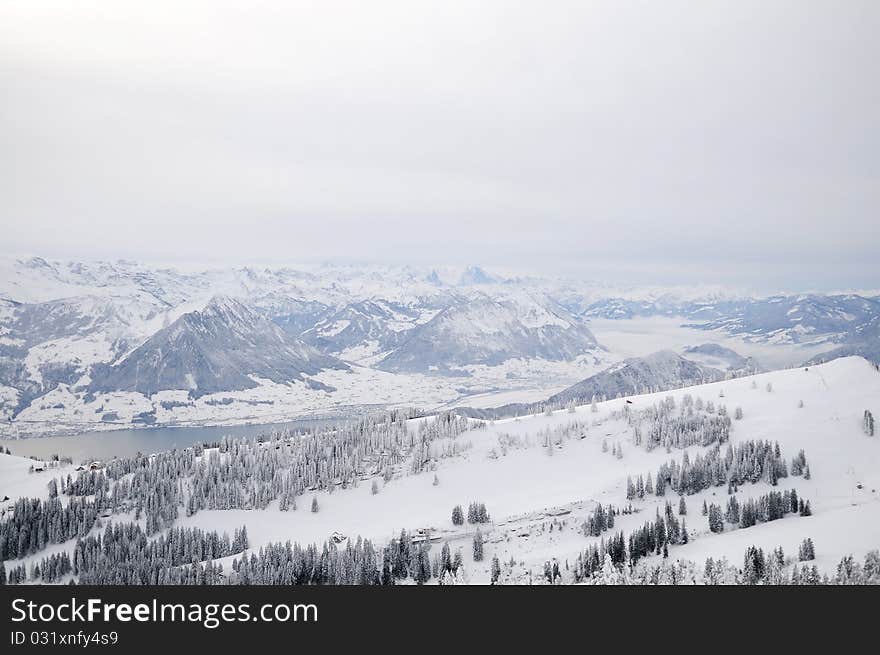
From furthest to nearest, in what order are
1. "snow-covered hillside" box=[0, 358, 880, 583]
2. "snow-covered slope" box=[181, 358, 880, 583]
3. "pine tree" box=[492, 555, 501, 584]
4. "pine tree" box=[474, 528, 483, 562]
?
Result: "pine tree" box=[474, 528, 483, 562], "snow-covered hillside" box=[0, 358, 880, 583], "snow-covered slope" box=[181, 358, 880, 583], "pine tree" box=[492, 555, 501, 584]

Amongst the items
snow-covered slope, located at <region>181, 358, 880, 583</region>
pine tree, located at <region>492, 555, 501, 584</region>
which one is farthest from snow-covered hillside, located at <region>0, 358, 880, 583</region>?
pine tree, located at <region>492, 555, 501, 584</region>

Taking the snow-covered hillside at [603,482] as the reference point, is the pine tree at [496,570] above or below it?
below

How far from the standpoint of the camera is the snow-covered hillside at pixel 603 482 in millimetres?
40531

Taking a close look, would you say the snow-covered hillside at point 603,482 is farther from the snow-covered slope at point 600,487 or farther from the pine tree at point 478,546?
the pine tree at point 478,546

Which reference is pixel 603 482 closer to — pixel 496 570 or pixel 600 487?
pixel 600 487

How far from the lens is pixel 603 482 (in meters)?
58.8

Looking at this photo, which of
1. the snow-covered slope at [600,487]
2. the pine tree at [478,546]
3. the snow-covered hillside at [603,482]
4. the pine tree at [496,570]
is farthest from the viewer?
the pine tree at [478,546]

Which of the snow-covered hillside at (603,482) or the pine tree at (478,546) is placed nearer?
the snow-covered hillside at (603,482)

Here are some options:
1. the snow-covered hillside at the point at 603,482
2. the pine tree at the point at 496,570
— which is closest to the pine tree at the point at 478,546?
the snow-covered hillside at the point at 603,482

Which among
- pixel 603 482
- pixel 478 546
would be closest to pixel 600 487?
pixel 603 482

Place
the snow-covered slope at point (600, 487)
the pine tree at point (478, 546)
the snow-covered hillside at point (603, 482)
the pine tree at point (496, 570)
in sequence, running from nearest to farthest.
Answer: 1. the pine tree at point (496, 570)
2. the snow-covered slope at point (600, 487)
3. the snow-covered hillside at point (603, 482)
4. the pine tree at point (478, 546)

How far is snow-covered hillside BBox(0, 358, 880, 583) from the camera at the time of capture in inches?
1596

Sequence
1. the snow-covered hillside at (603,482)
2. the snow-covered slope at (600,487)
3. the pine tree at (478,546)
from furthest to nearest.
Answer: the pine tree at (478,546) → the snow-covered hillside at (603,482) → the snow-covered slope at (600,487)

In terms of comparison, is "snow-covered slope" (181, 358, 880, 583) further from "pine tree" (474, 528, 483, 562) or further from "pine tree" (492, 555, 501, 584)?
"pine tree" (492, 555, 501, 584)
